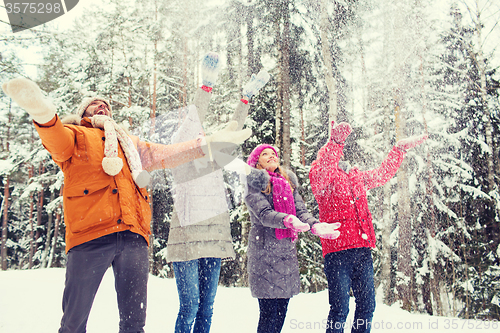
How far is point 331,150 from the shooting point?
315 cm

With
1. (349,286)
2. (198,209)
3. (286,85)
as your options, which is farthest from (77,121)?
(286,85)

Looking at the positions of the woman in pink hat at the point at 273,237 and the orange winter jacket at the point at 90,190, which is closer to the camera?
the orange winter jacket at the point at 90,190

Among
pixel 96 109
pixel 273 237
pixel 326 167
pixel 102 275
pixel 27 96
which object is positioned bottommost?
pixel 102 275

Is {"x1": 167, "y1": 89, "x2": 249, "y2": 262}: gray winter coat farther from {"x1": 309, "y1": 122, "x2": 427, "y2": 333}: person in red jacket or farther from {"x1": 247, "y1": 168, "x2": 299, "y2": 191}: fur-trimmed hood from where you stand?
{"x1": 309, "y1": 122, "x2": 427, "y2": 333}: person in red jacket

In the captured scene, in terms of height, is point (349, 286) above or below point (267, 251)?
below

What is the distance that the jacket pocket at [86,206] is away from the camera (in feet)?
5.62

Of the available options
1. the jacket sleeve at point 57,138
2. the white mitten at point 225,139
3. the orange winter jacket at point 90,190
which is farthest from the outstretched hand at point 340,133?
the jacket sleeve at point 57,138

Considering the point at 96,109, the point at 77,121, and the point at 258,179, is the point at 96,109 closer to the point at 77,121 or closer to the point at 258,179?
the point at 77,121

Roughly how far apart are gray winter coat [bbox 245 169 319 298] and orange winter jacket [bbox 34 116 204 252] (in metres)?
1.02

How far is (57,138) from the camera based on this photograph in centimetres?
164

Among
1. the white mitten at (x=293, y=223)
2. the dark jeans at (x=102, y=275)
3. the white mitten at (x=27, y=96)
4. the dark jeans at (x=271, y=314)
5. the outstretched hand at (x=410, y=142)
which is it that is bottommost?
the dark jeans at (x=271, y=314)

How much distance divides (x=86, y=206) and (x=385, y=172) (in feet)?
9.25

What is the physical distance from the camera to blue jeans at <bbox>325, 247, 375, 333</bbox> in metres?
2.66

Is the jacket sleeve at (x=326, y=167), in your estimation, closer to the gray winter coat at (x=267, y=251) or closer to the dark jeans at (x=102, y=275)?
the gray winter coat at (x=267, y=251)
